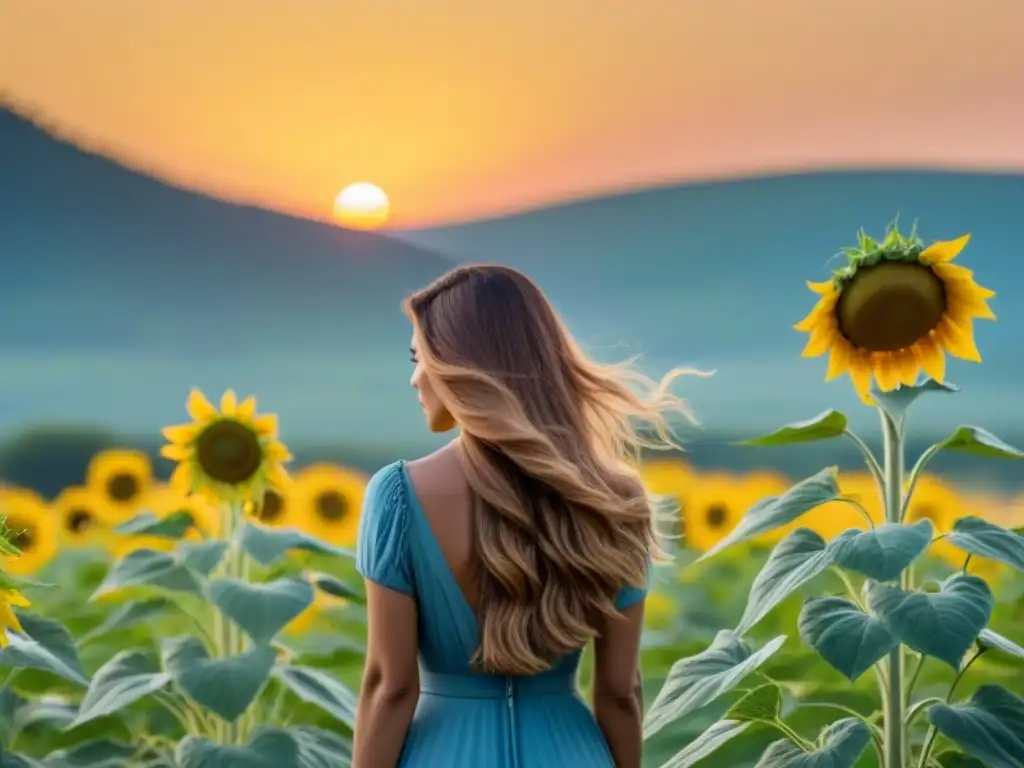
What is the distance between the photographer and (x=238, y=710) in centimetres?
191

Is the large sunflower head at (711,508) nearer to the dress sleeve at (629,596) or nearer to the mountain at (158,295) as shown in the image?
the mountain at (158,295)

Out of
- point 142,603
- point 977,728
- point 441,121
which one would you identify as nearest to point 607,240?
point 441,121

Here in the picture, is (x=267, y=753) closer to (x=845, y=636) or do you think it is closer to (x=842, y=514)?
(x=845, y=636)

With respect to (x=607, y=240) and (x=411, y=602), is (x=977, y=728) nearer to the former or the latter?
(x=411, y=602)

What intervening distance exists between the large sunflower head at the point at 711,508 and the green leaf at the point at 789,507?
0.97m

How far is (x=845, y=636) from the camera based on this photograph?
1628 millimetres

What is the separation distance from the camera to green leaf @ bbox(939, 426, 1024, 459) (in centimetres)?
182

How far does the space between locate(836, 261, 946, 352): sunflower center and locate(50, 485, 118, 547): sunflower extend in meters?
1.79

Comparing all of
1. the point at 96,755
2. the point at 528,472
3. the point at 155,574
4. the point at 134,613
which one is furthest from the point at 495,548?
the point at 96,755

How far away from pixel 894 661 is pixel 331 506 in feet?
4.46

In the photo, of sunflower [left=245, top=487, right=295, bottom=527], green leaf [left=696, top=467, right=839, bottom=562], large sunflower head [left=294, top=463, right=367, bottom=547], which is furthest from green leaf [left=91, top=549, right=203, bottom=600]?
green leaf [left=696, top=467, right=839, bottom=562]

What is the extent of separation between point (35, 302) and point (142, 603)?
128 centimetres

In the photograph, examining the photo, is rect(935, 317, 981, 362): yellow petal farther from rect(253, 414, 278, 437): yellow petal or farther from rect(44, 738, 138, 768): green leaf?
rect(44, 738, 138, 768): green leaf

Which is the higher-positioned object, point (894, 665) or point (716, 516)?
point (716, 516)
